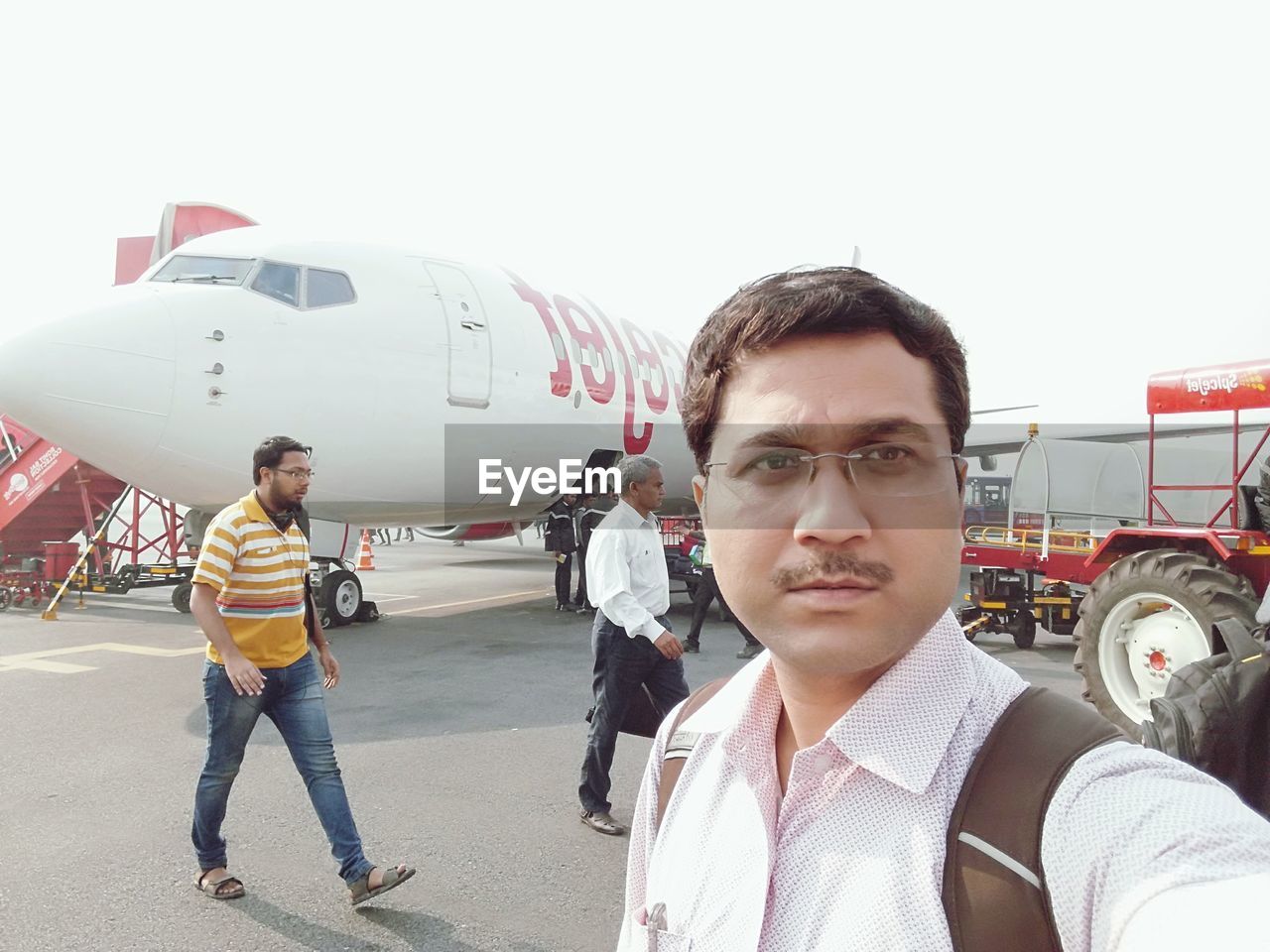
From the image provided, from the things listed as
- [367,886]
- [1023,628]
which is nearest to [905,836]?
[367,886]

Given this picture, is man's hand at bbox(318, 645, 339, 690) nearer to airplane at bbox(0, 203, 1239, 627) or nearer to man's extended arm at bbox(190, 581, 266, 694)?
man's extended arm at bbox(190, 581, 266, 694)

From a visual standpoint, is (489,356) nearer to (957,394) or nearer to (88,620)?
(88,620)

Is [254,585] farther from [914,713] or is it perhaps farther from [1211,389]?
[1211,389]

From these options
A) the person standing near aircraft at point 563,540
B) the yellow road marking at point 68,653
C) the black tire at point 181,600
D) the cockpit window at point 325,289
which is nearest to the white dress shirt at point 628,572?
the cockpit window at point 325,289

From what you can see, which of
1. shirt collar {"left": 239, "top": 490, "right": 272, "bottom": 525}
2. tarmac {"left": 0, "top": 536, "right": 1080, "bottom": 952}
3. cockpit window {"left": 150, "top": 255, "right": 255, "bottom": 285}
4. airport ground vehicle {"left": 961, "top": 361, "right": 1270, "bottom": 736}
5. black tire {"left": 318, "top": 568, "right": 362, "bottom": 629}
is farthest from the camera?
black tire {"left": 318, "top": 568, "right": 362, "bottom": 629}

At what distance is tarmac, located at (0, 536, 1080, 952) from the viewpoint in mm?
2947

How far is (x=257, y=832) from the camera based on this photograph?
3.74m

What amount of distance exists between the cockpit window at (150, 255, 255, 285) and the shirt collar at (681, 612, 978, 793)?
A: 7.53 m

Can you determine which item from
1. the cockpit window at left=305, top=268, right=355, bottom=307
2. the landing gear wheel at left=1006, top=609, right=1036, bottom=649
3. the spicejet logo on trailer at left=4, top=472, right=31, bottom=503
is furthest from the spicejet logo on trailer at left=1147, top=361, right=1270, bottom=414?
the spicejet logo on trailer at left=4, top=472, right=31, bottom=503

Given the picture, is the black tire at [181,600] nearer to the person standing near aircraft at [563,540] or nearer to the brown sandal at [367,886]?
the person standing near aircraft at [563,540]

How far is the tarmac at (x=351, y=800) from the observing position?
295 cm

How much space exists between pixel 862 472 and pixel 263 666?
10.4 feet

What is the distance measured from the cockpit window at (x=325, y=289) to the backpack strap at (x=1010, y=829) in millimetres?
7538

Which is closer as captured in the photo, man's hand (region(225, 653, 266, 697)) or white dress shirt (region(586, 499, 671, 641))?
man's hand (region(225, 653, 266, 697))
